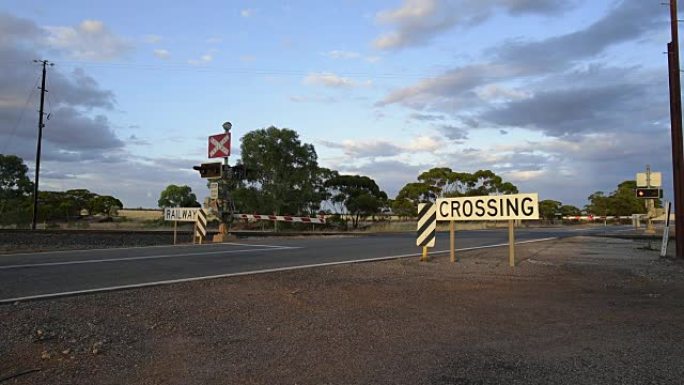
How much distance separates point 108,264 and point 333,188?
4811cm

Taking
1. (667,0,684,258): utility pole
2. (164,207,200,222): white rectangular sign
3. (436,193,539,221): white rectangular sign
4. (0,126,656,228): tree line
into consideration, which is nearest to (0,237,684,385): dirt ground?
(436,193,539,221): white rectangular sign

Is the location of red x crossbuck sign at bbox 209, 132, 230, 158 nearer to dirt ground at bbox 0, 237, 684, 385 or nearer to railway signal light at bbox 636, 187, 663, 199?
dirt ground at bbox 0, 237, 684, 385

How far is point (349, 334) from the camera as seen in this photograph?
563 centimetres

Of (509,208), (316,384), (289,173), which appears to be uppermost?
(289,173)

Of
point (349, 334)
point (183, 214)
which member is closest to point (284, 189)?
point (183, 214)

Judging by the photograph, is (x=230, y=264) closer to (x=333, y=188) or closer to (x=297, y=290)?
(x=297, y=290)

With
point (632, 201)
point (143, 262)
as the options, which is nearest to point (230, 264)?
point (143, 262)

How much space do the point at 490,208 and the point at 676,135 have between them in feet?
24.8

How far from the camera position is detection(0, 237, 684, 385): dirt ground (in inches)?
171

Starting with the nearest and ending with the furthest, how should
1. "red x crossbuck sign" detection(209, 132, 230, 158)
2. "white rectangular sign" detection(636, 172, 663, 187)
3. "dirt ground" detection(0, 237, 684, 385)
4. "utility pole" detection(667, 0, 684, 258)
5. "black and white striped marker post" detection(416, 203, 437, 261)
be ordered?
"dirt ground" detection(0, 237, 684, 385), "black and white striped marker post" detection(416, 203, 437, 261), "utility pole" detection(667, 0, 684, 258), "red x crossbuck sign" detection(209, 132, 230, 158), "white rectangular sign" detection(636, 172, 663, 187)

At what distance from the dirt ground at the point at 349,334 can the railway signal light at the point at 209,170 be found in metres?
12.0

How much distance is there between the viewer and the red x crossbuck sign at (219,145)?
68.9ft

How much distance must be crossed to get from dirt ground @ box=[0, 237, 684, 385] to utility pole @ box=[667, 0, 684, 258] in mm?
6784

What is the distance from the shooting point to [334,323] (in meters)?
6.11
